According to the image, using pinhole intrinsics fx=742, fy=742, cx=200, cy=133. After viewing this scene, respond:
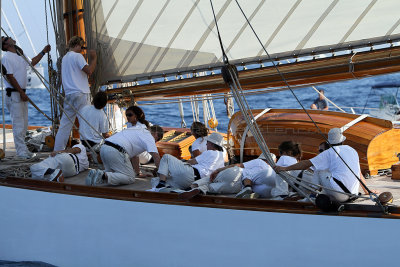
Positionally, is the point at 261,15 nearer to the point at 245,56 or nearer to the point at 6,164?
the point at 245,56

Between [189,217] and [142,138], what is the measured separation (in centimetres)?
97

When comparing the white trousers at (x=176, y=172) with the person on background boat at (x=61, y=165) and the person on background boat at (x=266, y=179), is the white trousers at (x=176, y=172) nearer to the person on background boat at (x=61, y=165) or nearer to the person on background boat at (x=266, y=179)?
→ the person on background boat at (x=266, y=179)

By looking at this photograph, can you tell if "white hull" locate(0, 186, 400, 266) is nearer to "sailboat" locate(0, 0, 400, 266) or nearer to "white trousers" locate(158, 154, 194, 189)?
"sailboat" locate(0, 0, 400, 266)

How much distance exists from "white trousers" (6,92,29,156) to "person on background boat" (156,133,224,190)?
6.04 ft

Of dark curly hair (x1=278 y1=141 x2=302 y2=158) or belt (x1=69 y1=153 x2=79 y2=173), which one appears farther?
belt (x1=69 y1=153 x2=79 y2=173)

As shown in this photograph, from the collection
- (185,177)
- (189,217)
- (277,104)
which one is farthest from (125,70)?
(277,104)

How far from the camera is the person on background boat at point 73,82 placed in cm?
634

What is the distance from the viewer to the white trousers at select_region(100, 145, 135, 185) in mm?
5527

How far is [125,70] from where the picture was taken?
21.4ft

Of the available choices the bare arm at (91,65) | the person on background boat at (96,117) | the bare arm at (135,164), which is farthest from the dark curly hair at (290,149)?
the bare arm at (91,65)

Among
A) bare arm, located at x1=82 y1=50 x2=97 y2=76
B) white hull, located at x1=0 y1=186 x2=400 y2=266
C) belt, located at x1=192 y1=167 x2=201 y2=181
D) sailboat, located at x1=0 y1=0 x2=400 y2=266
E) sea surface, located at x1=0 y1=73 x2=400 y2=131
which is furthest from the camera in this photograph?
sea surface, located at x1=0 y1=73 x2=400 y2=131

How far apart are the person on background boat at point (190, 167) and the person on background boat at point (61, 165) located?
3.13 feet

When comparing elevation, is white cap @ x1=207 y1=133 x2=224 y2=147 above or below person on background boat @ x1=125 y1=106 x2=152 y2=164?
below

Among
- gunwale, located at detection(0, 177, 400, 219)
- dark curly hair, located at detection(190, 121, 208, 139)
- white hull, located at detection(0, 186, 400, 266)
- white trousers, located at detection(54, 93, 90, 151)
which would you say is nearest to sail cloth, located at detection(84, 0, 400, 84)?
white trousers, located at detection(54, 93, 90, 151)
